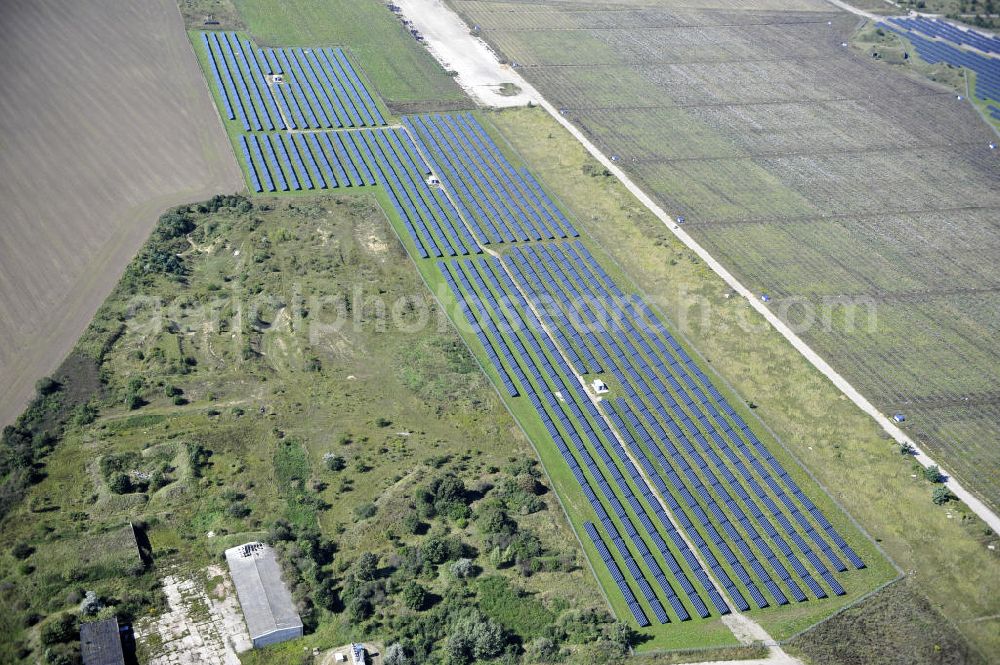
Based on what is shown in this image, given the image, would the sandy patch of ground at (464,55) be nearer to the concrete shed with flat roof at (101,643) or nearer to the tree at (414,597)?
the tree at (414,597)

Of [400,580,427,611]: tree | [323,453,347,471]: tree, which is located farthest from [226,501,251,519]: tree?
[400,580,427,611]: tree

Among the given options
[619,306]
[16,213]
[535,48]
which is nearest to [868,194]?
[619,306]

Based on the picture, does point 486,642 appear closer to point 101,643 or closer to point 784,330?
point 101,643

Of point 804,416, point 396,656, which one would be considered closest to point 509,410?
point 396,656

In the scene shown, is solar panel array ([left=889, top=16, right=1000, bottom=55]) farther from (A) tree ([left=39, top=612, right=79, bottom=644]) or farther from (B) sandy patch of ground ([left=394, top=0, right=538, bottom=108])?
(A) tree ([left=39, top=612, right=79, bottom=644])

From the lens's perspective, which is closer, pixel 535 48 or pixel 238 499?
pixel 238 499

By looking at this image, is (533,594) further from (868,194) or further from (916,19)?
(916,19)
